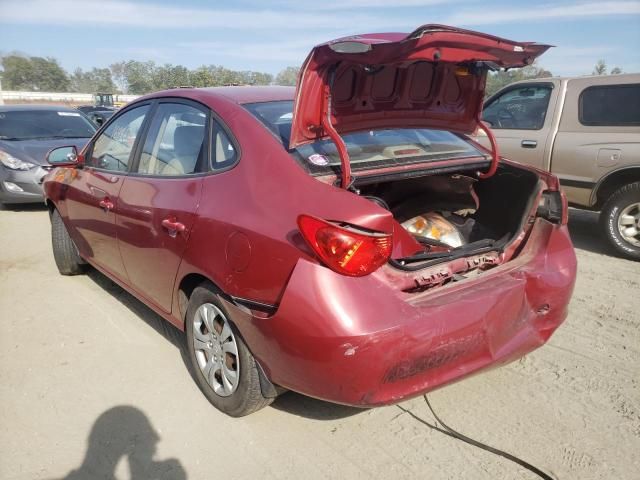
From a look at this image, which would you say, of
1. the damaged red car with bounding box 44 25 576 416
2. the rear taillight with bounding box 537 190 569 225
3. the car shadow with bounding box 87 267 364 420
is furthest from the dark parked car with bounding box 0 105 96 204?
the rear taillight with bounding box 537 190 569 225

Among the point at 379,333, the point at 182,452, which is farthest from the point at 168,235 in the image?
the point at 379,333

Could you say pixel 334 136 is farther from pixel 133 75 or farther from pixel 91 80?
pixel 91 80

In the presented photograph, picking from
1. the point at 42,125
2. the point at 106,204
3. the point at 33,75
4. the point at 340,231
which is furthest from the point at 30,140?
the point at 33,75

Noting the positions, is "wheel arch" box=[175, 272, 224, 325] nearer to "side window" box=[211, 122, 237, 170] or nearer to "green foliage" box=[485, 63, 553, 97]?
"side window" box=[211, 122, 237, 170]

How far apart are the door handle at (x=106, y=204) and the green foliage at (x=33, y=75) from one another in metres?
109

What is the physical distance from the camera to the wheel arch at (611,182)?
201 inches

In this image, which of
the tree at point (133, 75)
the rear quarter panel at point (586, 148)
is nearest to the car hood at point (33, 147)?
the rear quarter panel at point (586, 148)

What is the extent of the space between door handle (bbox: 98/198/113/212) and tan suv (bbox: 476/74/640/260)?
4.52 m

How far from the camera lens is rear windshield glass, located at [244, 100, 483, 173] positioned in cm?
243

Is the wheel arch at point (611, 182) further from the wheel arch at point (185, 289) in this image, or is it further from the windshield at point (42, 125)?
the windshield at point (42, 125)

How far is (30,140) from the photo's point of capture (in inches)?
324

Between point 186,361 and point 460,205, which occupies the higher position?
point 460,205

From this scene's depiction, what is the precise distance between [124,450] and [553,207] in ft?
8.47

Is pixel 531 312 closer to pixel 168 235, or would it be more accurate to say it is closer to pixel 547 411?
pixel 547 411
